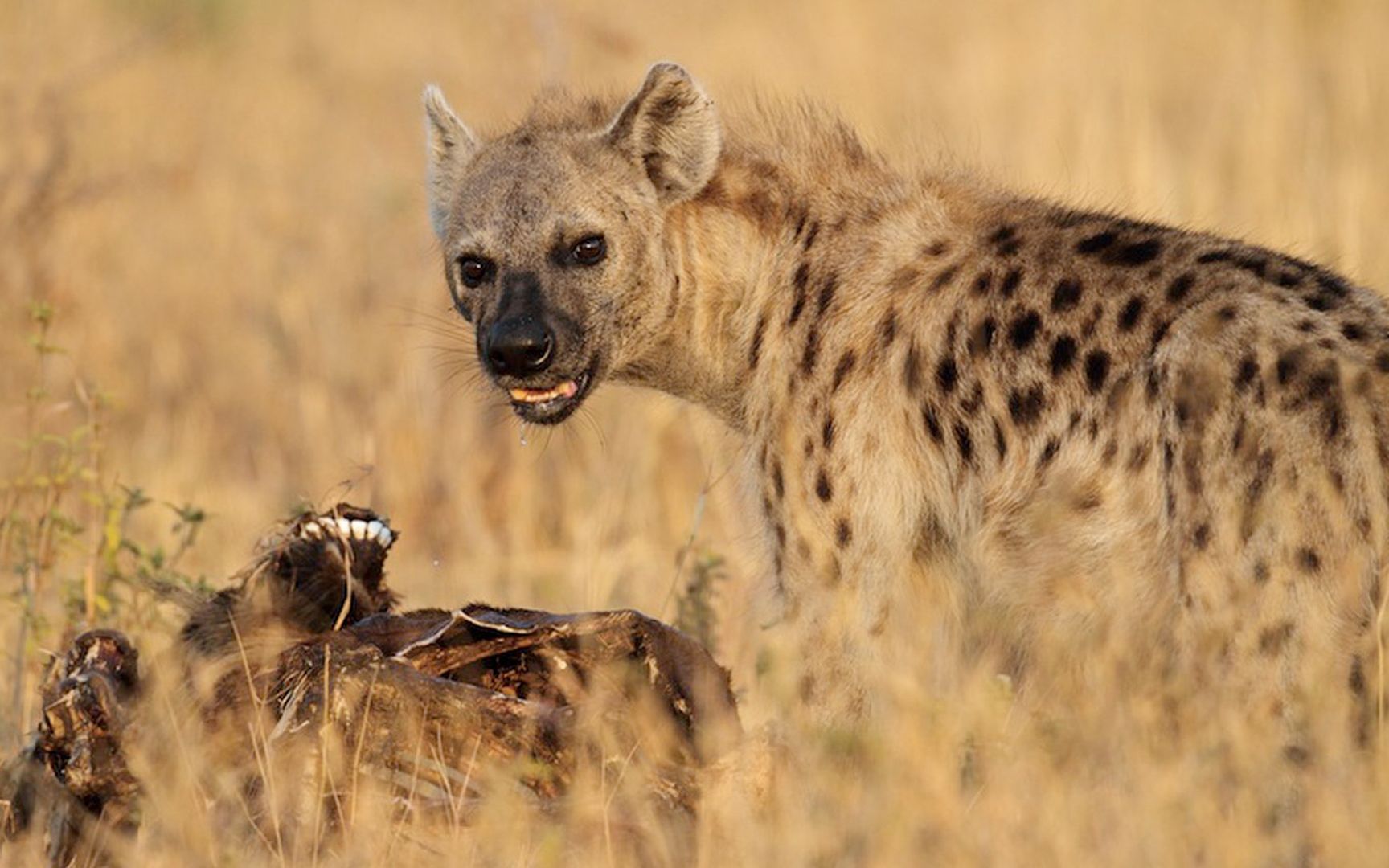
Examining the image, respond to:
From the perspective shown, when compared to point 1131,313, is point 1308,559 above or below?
below

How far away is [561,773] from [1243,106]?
24.1 ft

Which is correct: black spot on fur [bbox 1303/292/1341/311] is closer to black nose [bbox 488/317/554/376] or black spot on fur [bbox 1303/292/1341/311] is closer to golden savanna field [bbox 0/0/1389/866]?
golden savanna field [bbox 0/0/1389/866]

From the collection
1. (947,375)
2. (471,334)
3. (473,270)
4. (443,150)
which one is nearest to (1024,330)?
(947,375)

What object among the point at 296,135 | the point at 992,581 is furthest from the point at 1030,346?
the point at 296,135

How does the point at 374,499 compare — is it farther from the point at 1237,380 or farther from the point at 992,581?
the point at 1237,380

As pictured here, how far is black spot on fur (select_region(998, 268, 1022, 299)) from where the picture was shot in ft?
16.3

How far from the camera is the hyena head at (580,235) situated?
5.48 meters

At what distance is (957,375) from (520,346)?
109cm

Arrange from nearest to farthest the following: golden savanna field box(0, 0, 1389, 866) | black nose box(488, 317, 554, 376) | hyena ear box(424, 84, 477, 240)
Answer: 1. golden savanna field box(0, 0, 1389, 866)
2. black nose box(488, 317, 554, 376)
3. hyena ear box(424, 84, 477, 240)

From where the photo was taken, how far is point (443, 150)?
238 inches

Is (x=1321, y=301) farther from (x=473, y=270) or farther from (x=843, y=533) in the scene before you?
(x=473, y=270)

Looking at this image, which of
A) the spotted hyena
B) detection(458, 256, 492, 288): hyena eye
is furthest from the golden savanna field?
detection(458, 256, 492, 288): hyena eye

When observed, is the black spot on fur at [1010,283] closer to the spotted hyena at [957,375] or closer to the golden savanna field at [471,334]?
the spotted hyena at [957,375]

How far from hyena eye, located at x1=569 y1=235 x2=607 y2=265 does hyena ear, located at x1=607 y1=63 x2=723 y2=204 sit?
232 mm
